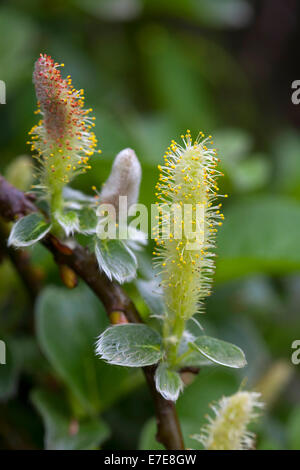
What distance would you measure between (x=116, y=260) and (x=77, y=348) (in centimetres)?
34

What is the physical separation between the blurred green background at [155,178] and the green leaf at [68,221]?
0.24 metres

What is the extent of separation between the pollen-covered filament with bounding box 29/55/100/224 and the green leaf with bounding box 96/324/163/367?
0.17 metres

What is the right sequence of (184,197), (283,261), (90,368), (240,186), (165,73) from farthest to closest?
(165,73)
(240,186)
(283,261)
(90,368)
(184,197)

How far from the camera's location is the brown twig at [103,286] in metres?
0.60

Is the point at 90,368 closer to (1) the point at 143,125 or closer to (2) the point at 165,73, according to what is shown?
(1) the point at 143,125

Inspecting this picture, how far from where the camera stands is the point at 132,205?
63 cm

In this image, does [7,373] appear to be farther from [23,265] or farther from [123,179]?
[123,179]

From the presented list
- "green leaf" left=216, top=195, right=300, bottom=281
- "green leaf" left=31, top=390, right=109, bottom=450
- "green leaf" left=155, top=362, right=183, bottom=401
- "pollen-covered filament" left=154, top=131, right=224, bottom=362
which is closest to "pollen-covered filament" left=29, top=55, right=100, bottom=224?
"pollen-covered filament" left=154, top=131, right=224, bottom=362

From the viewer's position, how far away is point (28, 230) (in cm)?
58

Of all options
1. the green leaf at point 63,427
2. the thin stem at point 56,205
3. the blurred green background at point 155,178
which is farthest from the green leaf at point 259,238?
the thin stem at point 56,205

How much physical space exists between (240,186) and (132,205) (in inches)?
29.0

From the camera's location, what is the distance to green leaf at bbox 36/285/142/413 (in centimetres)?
83

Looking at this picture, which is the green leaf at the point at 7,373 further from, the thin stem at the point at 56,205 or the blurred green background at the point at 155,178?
the thin stem at the point at 56,205
